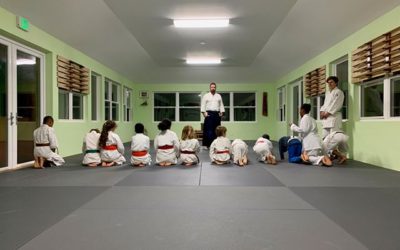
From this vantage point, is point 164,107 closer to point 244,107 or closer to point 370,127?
point 244,107

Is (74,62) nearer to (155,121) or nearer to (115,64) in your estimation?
(115,64)

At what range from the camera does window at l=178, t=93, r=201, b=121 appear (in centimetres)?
1347

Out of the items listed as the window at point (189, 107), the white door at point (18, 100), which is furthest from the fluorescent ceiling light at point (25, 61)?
the window at point (189, 107)

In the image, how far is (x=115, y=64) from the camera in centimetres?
937

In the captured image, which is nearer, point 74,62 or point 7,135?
point 7,135

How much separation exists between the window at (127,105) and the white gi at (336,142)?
8288mm

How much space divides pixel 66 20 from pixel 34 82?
1359 millimetres

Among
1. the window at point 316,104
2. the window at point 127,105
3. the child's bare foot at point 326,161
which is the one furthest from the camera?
the window at point 127,105

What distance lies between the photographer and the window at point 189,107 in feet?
44.2

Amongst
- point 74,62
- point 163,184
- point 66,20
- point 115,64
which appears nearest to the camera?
point 163,184

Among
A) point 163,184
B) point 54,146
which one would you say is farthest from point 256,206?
point 54,146

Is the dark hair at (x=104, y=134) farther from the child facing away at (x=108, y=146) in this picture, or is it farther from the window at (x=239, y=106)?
the window at (x=239, y=106)

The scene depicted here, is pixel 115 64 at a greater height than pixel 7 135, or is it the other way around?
pixel 115 64

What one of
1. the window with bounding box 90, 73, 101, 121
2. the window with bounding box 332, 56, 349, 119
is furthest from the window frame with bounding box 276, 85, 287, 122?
the window with bounding box 90, 73, 101, 121
